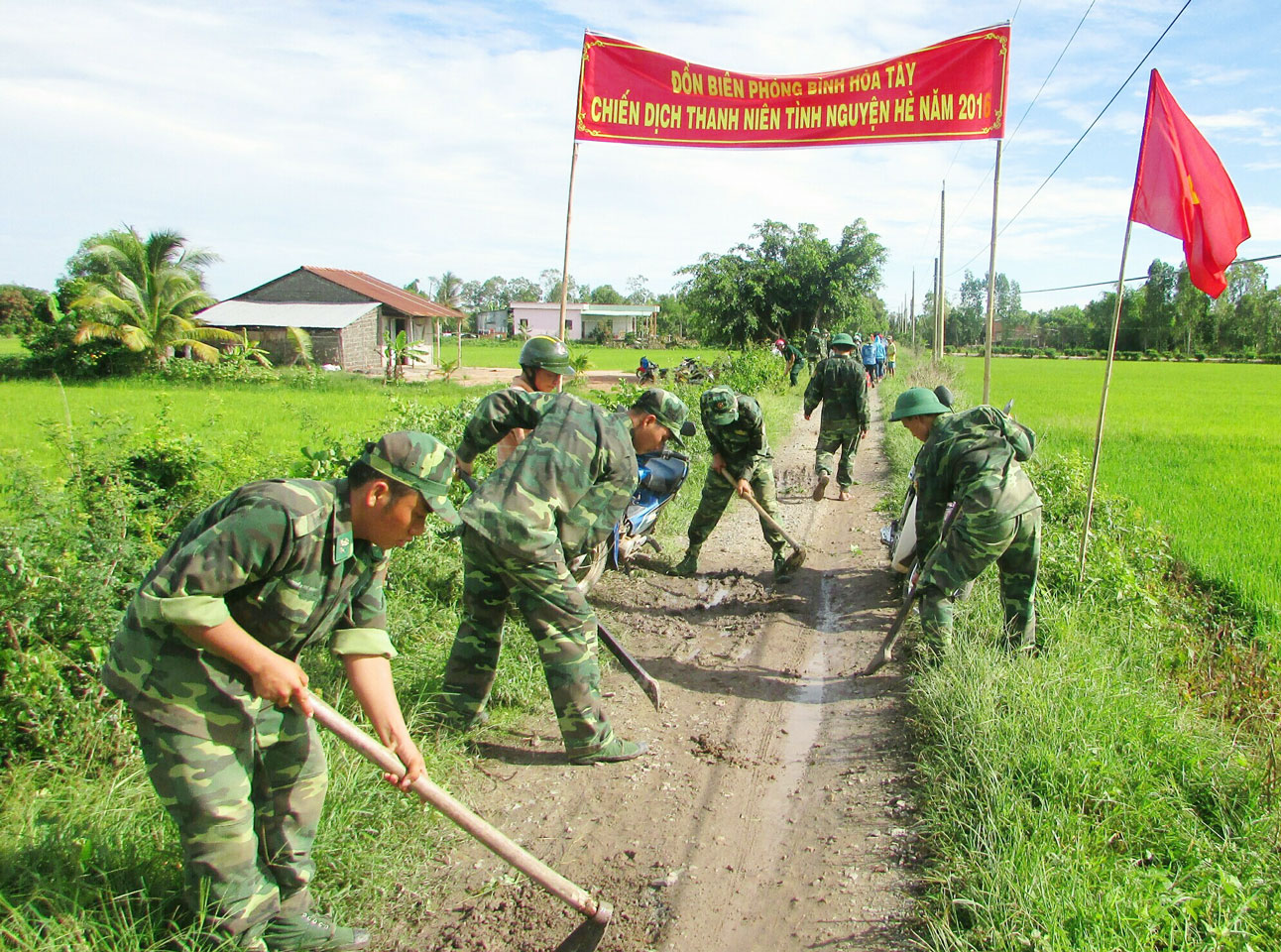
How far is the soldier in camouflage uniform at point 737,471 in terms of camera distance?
607cm

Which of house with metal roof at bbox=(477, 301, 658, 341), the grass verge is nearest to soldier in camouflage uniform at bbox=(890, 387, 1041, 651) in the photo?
the grass verge

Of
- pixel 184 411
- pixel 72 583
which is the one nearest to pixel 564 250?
pixel 72 583

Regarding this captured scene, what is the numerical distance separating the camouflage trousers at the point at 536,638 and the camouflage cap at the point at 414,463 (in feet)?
4.07

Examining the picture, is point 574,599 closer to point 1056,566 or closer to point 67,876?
point 67,876

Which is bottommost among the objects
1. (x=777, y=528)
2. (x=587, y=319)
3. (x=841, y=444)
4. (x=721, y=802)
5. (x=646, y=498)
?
(x=721, y=802)

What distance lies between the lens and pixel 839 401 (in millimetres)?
8930

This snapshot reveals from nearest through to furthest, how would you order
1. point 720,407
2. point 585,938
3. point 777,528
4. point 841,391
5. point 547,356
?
point 585,938, point 547,356, point 720,407, point 777,528, point 841,391

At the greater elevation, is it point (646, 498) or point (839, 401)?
point (839, 401)

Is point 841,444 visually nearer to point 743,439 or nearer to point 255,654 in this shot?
point 743,439

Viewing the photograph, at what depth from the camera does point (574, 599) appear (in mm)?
3473

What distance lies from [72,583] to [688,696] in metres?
2.85

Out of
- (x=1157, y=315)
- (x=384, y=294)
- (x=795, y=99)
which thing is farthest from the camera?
(x=1157, y=315)

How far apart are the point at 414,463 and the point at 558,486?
1392mm

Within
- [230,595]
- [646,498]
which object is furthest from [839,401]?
[230,595]
